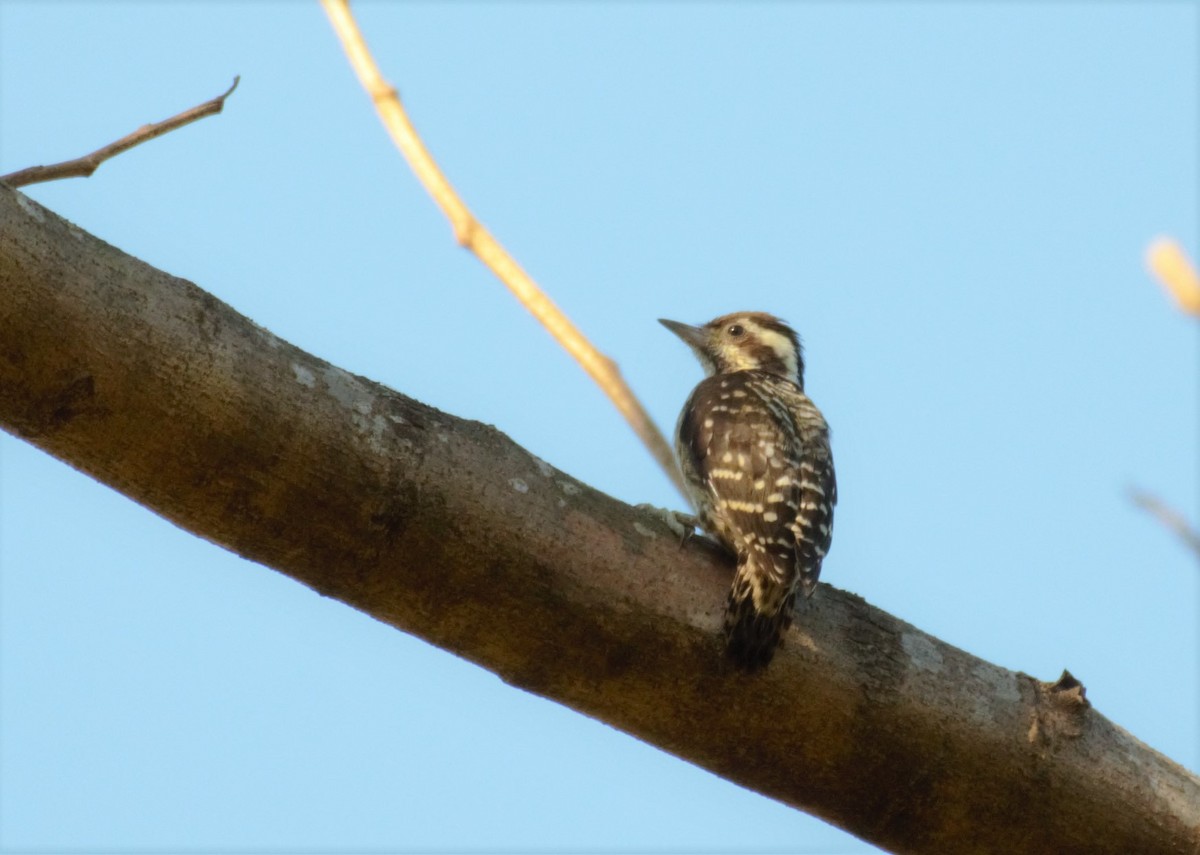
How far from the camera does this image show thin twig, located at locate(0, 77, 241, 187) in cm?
322

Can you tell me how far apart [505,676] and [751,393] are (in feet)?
7.87

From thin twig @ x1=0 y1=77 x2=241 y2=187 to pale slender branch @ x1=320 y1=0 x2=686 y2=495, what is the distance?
65 cm

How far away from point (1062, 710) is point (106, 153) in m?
2.93

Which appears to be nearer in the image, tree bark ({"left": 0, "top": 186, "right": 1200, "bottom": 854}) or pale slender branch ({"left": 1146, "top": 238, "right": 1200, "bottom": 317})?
tree bark ({"left": 0, "top": 186, "right": 1200, "bottom": 854})

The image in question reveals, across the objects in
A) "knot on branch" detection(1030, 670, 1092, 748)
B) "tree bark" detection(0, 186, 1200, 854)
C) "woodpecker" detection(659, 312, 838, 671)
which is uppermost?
"woodpecker" detection(659, 312, 838, 671)

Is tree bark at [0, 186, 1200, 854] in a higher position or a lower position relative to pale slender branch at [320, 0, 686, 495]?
lower

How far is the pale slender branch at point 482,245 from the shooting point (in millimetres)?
4016

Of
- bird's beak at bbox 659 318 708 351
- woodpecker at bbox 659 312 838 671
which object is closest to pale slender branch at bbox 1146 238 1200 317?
woodpecker at bbox 659 312 838 671

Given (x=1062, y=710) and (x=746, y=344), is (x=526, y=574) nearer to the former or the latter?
(x=1062, y=710)

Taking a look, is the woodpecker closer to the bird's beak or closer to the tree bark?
the tree bark

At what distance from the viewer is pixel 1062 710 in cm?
396

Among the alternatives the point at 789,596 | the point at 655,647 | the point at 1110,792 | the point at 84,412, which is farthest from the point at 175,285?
the point at 1110,792

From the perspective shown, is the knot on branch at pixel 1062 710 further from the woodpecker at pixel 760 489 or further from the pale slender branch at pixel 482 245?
the pale slender branch at pixel 482 245

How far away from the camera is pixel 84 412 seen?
9.98ft
